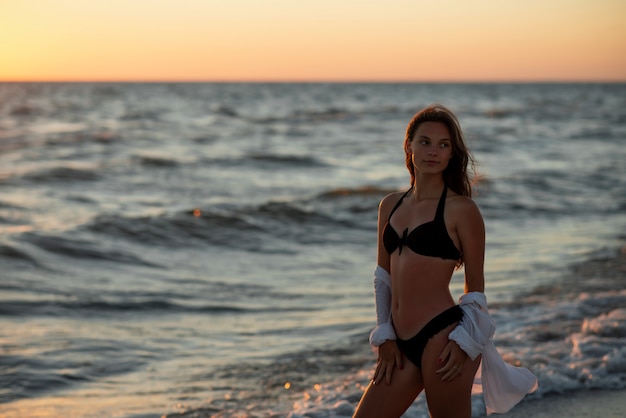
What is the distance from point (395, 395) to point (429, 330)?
13.2 inches

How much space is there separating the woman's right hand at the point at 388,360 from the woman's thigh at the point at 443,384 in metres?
0.13

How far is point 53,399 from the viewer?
630cm

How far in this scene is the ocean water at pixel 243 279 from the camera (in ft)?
21.3

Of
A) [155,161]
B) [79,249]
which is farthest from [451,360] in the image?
[155,161]

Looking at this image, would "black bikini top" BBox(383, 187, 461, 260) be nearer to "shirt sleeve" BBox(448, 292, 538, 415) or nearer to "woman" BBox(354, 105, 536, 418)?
"woman" BBox(354, 105, 536, 418)

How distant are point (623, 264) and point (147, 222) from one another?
7.66m

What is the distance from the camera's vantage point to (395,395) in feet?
12.3

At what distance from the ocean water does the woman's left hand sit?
2111 millimetres

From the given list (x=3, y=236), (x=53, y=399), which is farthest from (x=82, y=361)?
(x=3, y=236)

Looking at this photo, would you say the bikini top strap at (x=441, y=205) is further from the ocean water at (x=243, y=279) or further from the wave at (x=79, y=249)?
the wave at (x=79, y=249)

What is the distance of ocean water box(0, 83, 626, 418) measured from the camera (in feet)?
21.3

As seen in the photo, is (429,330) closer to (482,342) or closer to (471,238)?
(482,342)

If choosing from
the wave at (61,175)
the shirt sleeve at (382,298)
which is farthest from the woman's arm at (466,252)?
the wave at (61,175)

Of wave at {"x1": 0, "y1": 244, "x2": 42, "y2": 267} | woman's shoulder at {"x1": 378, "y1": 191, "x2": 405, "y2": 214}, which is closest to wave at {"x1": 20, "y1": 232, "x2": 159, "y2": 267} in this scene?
wave at {"x1": 0, "y1": 244, "x2": 42, "y2": 267}
